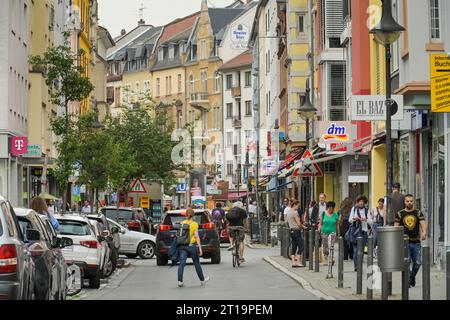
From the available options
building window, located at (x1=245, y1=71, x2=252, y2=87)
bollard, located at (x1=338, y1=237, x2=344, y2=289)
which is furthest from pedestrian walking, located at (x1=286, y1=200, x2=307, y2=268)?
building window, located at (x1=245, y1=71, x2=252, y2=87)

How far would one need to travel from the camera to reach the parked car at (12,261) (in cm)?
1523

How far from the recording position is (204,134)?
133875 millimetres

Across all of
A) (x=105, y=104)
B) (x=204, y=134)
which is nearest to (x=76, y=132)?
(x=105, y=104)

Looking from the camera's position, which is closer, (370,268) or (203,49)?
(370,268)

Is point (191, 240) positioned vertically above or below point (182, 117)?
below

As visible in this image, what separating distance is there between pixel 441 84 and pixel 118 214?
31.8m

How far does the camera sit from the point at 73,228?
2820cm

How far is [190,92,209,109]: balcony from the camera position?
135m

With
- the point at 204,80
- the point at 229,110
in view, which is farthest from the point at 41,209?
the point at 204,80

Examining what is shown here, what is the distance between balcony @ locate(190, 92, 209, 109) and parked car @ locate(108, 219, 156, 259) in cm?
9117

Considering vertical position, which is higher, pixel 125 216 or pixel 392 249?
pixel 125 216

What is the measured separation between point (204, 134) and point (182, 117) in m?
8.45

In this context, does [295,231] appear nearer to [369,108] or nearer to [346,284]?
[346,284]

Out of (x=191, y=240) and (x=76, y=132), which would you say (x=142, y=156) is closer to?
(x=76, y=132)
